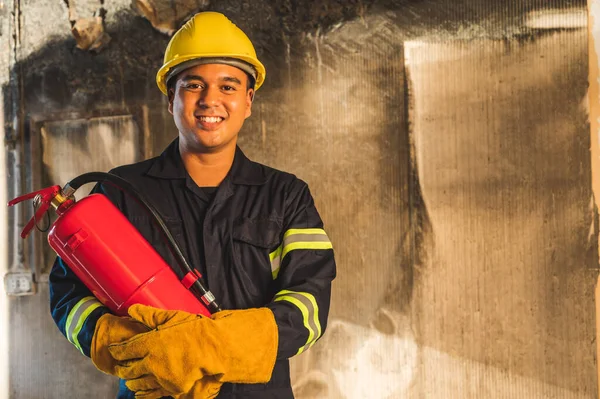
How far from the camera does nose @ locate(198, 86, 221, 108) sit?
4.65ft

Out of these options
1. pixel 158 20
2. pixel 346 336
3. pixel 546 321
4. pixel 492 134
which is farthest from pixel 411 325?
pixel 158 20

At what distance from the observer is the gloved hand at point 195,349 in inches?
44.3

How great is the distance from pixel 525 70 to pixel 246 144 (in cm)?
105

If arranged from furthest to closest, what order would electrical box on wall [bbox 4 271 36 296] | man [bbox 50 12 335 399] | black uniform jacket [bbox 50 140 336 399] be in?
electrical box on wall [bbox 4 271 36 296] < black uniform jacket [bbox 50 140 336 399] < man [bbox 50 12 335 399]

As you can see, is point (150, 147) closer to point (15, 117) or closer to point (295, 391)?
point (15, 117)

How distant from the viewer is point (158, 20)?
2275 mm

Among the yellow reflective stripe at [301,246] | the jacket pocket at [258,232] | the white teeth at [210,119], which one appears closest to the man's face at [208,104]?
the white teeth at [210,119]

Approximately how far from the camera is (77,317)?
131cm

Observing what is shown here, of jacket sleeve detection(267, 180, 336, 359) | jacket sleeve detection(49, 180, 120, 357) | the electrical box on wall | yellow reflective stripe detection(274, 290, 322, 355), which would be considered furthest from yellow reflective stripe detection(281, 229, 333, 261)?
the electrical box on wall

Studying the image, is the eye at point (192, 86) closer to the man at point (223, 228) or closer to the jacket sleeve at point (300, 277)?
the man at point (223, 228)

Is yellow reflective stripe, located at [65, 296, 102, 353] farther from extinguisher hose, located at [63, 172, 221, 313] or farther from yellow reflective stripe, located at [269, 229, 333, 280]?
yellow reflective stripe, located at [269, 229, 333, 280]

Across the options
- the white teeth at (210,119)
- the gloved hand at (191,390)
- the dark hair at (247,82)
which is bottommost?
the gloved hand at (191,390)

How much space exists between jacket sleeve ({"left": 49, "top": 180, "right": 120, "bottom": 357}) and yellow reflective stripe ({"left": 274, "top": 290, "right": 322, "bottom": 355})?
0.42 m

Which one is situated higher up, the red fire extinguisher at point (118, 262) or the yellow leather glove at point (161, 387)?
the red fire extinguisher at point (118, 262)
